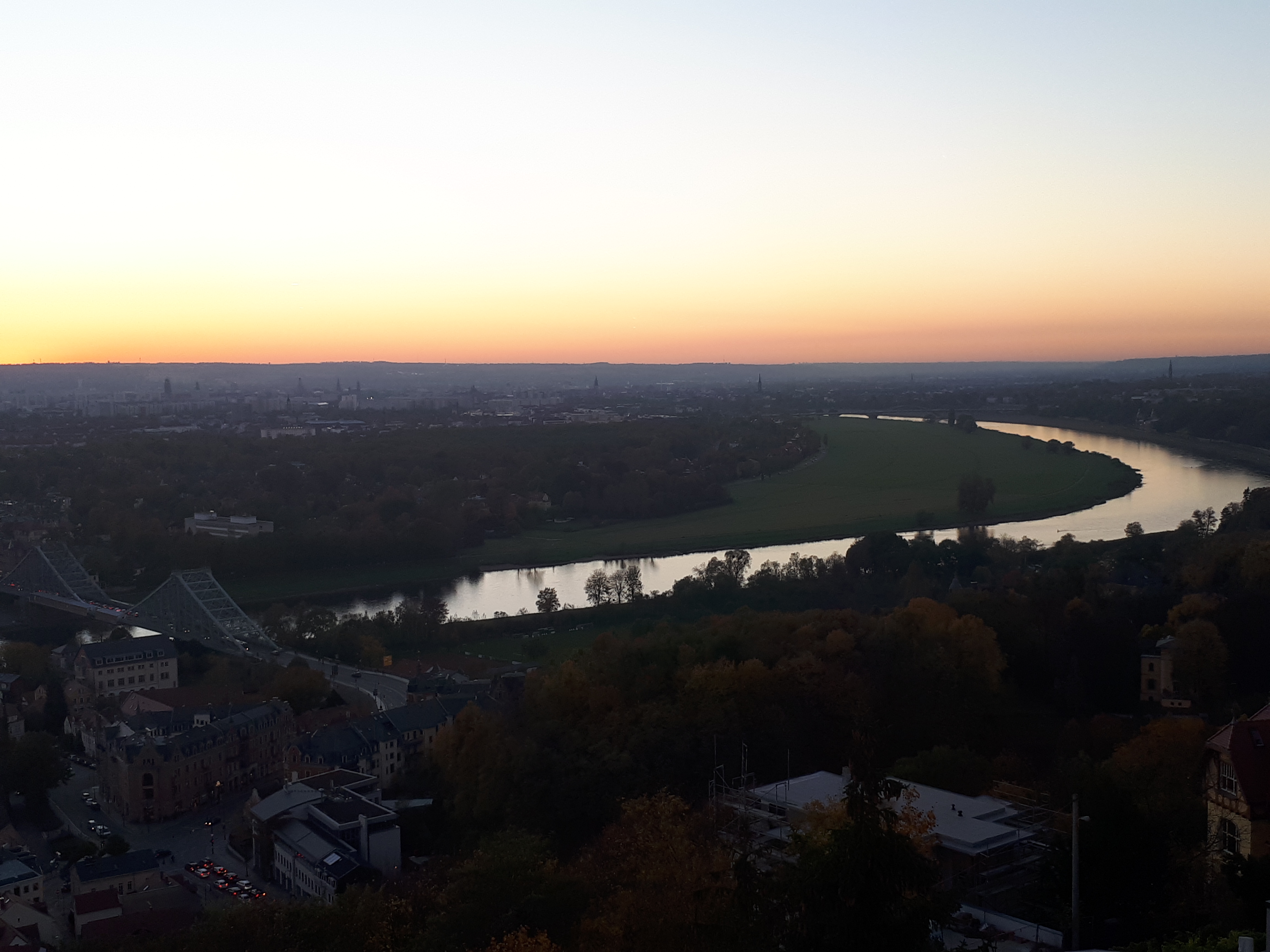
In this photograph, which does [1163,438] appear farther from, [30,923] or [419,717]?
[30,923]

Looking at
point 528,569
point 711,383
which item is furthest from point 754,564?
point 711,383

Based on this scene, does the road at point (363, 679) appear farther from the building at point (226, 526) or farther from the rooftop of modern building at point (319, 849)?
the building at point (226, 526)

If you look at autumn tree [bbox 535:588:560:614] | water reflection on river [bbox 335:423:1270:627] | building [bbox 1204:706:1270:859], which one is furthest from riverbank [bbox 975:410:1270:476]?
building [bbox 1204:706:1270:859]

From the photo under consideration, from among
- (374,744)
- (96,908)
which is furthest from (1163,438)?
(96,908)

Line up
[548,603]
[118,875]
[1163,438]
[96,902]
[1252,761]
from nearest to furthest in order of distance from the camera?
[1252,761] < [96,902] < [118,875] < [548,603] < [1163,438]

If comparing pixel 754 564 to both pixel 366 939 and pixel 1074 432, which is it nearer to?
pixel 366 939

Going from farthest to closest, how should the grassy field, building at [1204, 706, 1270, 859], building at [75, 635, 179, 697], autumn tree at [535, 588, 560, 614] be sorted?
1. the grassy field
2. autumn tree at [535, 588, 560, 614]
3. building at [75, 635, 179, 697]
4. building at [1204, 706, 1270, 859]

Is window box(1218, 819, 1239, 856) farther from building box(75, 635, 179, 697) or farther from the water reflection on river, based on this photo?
the water reflection on river
